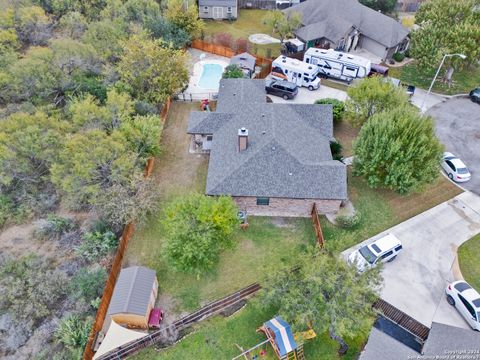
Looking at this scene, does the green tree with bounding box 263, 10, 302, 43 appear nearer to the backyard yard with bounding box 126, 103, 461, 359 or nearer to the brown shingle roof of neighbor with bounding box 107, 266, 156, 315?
the backyard yard with bounding box 126, 103, 461, 359

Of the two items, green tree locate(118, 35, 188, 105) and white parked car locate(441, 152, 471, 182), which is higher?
green tree locate(118, 35, 188, 105)

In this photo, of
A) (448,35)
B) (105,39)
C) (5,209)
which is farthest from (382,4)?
(5,209)

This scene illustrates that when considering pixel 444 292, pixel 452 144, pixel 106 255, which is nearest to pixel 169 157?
pixel 106 255

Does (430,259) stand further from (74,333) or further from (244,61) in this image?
(244,61)

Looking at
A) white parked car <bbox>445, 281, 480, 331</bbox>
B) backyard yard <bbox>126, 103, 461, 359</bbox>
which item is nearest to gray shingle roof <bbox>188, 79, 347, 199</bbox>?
backyard yard <bbox>126, 103, 461, 359</bbox>

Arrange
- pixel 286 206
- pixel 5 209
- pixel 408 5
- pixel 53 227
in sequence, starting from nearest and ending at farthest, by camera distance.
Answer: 1. pixel 286 206
2. pixel 53 227
3. pixel 5 209
4. pixel 408 5

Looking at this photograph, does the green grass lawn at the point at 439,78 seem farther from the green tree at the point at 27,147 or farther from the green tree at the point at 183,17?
the green tree at the point at 27,147
